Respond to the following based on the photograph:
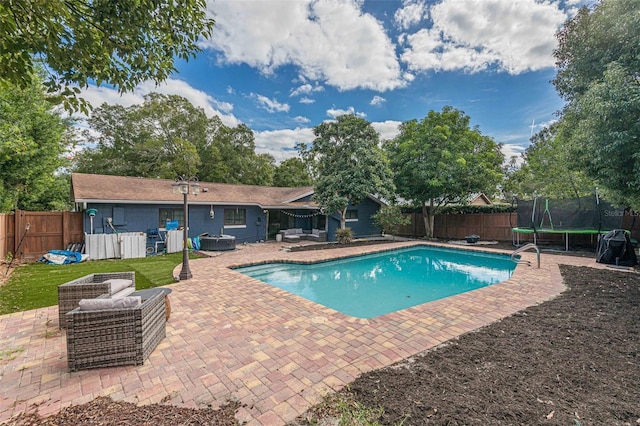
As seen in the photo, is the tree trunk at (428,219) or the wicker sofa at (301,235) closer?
the wicker sofa at (301,235)

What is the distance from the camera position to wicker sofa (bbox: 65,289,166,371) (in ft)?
10.4

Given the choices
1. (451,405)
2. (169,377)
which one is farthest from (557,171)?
(169,377)

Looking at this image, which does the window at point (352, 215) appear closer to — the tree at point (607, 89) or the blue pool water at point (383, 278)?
the blue pool water at point (383, 278)

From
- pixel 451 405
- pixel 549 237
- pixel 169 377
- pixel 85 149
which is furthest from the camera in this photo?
pixel 85 149

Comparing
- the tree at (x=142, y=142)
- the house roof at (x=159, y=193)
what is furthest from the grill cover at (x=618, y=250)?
the tree at (x=142, y=142)

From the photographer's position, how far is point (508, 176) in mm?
29656

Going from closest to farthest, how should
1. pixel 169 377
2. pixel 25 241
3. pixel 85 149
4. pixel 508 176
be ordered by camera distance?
pixel 169 377 < pixel 25 241 < pixel 85 149 < pixel 508 176

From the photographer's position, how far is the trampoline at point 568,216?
1225cm

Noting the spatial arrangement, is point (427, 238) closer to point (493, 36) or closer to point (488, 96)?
point (488, 96)

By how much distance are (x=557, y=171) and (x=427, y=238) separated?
28.1 feet

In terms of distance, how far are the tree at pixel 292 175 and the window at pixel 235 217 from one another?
52.3 ft

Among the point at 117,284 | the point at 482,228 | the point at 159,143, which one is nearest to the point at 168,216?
the point at 117,284

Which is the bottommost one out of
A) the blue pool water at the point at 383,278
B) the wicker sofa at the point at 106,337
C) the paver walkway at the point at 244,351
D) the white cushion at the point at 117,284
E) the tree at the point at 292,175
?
the blue pool water at the point at 383,278

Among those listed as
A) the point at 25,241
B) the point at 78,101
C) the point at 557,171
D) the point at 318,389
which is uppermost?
the point at 557,171
